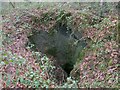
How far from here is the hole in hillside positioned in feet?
28.2

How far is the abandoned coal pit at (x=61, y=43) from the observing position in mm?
8531

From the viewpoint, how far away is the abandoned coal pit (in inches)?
336

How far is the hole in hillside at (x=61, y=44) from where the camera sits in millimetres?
8593

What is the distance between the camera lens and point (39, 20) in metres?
10.2

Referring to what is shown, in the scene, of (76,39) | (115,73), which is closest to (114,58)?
(115,73)

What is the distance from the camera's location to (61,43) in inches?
357

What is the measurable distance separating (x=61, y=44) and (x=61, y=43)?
4cm

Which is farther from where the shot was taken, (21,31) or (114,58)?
(21,31)

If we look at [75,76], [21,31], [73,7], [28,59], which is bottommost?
[75,76]

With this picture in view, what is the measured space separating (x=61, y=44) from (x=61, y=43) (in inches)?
1.6

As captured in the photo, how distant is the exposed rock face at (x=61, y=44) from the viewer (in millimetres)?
8581

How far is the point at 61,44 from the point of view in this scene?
9094 millimetres

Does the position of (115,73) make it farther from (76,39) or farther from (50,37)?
(50,37)

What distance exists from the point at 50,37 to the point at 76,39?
1395 millimetres
